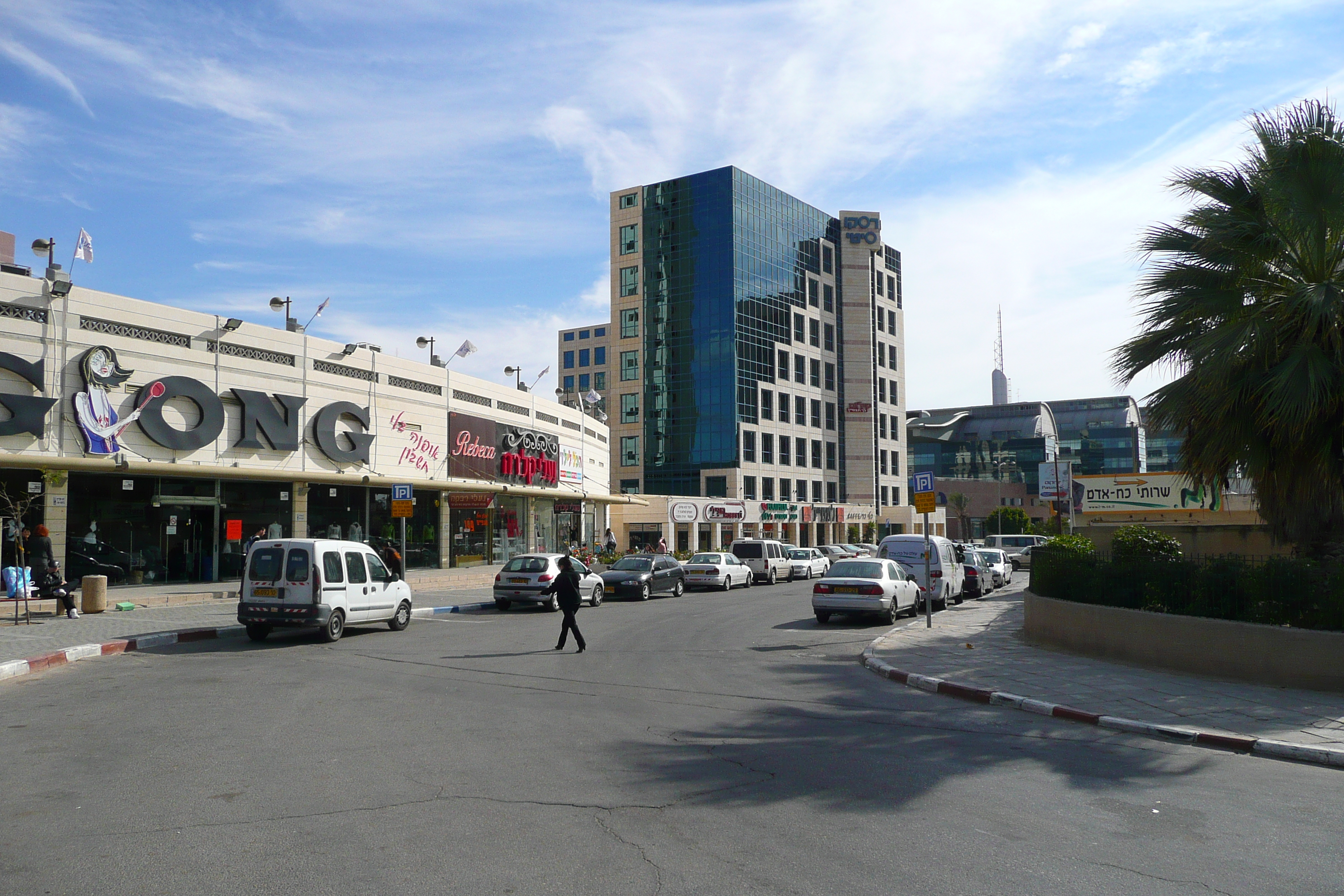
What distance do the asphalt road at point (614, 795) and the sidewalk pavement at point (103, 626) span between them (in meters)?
2.98

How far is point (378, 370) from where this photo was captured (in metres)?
34.2

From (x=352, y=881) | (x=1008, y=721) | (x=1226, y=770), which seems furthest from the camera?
(x=1008, y=721)

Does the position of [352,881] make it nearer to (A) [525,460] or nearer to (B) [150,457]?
(B) [150,457]

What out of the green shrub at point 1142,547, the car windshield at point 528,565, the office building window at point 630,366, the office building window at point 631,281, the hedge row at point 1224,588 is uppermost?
the office building window at point 631,281

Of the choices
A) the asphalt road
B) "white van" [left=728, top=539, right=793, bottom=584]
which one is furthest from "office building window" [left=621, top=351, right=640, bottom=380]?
the asphalt road

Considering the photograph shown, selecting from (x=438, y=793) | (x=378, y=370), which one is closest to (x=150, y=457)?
(x=378, y=370)

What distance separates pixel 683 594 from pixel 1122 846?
2727 centimetres

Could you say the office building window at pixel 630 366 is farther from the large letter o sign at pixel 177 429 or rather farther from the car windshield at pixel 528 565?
the car windshield at pixel 528 565

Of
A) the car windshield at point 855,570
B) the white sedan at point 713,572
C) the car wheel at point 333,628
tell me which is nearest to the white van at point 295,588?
the car wheel at point 333,628

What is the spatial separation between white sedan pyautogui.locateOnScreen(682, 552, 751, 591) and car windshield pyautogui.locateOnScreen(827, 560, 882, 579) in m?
12.9

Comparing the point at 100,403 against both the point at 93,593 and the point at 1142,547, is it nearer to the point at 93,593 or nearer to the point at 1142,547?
the point at 93,593

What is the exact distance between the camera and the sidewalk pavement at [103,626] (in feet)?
50.8

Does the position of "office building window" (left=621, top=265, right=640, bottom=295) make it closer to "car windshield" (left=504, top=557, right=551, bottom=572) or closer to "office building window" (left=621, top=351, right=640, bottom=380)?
"office building window" (left=621, top=351, right=640, bottom=380)

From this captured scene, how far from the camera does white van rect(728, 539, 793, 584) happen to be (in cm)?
3922
